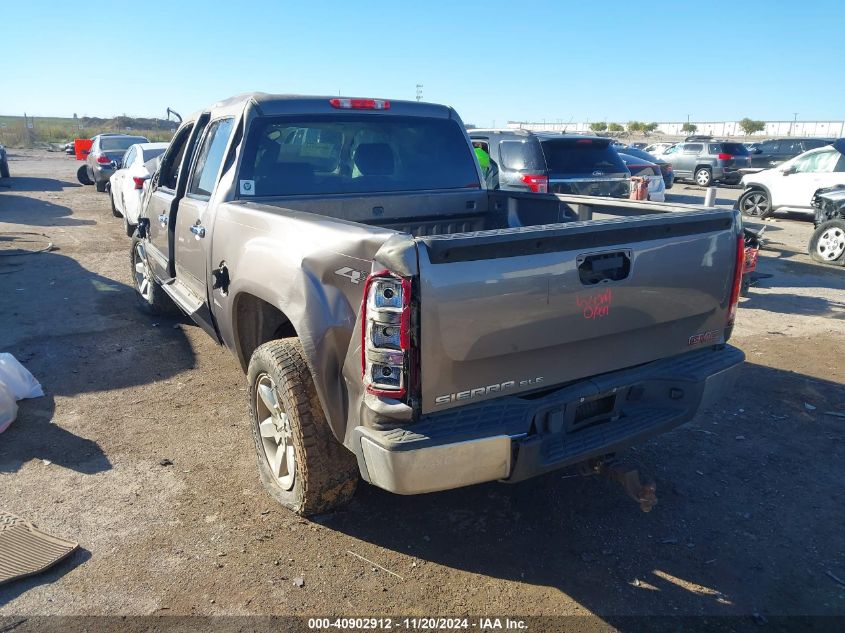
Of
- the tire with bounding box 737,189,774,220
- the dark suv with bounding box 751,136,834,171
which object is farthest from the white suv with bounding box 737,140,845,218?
the dark suv with bounding box 751,136,834,171

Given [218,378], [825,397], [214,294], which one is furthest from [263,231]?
[825,397]

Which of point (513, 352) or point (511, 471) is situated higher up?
point (513, 352)

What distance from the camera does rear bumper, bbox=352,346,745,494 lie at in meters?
2.54

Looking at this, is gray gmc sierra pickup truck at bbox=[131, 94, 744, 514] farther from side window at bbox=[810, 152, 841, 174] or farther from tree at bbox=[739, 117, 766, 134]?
tree at bbox=[739, 117, 766, 134]

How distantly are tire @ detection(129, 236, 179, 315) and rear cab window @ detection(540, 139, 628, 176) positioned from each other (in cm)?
537

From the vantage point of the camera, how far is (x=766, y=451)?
4191mm

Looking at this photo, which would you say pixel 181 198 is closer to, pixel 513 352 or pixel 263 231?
pixel 263 231

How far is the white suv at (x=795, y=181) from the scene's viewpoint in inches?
525

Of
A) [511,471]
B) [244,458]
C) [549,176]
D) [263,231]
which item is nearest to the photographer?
[511,471]

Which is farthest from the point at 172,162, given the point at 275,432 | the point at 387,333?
the point at 387,333

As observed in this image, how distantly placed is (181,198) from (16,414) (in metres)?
1.89

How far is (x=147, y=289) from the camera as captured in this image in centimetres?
677

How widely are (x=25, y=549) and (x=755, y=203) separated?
15.5 metres

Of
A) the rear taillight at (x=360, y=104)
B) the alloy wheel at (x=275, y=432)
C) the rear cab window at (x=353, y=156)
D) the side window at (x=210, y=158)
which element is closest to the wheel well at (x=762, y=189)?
the rear cab window at (x=353, y=156)
